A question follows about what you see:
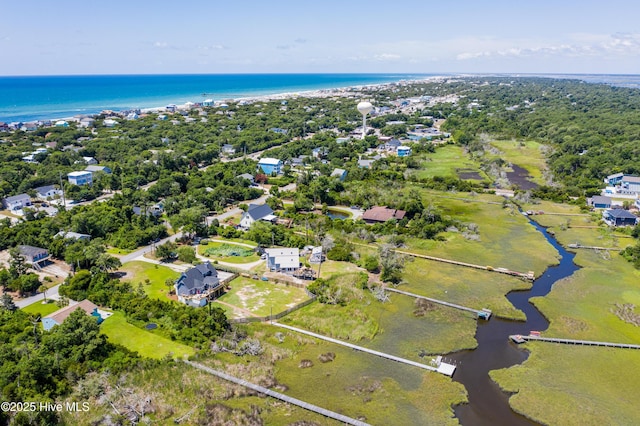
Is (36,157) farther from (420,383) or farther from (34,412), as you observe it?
(420,383)

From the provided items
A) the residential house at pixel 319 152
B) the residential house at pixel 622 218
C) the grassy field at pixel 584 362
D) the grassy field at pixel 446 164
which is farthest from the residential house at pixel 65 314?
the residential house at pixel 319 152

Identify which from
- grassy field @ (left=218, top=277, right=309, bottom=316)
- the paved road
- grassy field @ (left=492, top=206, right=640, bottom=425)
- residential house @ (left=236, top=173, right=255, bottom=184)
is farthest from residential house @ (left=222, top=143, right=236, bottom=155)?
grassy field @ (left=492, top=206, right=640, bottom=425)

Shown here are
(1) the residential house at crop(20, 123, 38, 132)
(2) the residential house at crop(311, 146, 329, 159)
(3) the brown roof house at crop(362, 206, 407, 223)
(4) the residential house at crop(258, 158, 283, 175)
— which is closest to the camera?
(3) the brown roof house at crop(362, 206, 407, 223)

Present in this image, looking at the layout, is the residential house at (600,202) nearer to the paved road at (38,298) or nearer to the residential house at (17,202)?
the paved road at (38,298)

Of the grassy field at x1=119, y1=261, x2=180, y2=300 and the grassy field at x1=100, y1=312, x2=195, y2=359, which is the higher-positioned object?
the grassy field at x1=119, y1=261, x2=180, y2=300

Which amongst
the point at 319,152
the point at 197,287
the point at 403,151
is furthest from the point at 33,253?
the point at 403,151

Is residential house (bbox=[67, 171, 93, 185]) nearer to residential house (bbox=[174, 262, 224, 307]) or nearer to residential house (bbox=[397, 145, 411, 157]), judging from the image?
residential house (bbox=[174, 262, 224, 307])
